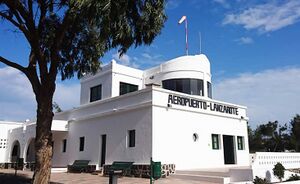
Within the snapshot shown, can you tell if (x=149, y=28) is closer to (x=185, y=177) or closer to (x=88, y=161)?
(x=185, y=177)

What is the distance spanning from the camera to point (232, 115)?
22.5 metres

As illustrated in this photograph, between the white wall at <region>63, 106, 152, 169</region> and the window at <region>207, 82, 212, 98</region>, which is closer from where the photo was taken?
the white wall at <region>63, 106, 152, 169</region>

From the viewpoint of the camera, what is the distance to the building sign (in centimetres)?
1881

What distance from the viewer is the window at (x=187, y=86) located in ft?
78.0

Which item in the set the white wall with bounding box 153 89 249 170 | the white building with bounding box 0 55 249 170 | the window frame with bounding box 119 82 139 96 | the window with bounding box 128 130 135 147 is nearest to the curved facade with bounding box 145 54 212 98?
the white building with bounding box 0 55 249 170

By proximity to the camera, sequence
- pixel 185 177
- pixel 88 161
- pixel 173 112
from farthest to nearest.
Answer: pixel 88 161
pixel 173 112
pixel 185 177

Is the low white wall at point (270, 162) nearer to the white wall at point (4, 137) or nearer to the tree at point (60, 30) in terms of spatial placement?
the tree at point (60, 30)

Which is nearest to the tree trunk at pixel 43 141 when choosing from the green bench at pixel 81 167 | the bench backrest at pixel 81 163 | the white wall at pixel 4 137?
the green bench at pixel 81 167

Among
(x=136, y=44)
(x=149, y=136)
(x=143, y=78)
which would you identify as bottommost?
(x=149, y=136)

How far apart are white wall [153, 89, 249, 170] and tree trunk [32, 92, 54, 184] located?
726 cm

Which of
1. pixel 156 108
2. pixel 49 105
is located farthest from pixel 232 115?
pixel 49 105

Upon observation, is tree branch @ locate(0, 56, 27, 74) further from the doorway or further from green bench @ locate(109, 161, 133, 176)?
the doorway

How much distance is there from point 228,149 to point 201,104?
4.45m

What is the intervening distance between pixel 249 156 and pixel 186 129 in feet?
22.7
